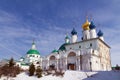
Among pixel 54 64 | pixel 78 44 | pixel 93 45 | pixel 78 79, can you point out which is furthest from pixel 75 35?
pixel 78 79

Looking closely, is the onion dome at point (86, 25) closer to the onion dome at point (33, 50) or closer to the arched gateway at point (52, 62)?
the arched gateway at point (52, 62)

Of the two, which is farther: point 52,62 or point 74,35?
point 74,35

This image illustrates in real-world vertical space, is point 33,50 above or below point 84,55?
above

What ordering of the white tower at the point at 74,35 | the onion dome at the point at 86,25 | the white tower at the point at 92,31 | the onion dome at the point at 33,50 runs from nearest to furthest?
the white tower at the point at 92,31 → the onion dome at the point at 86,25 → the white tower at the point at 74,35 → the onion dome at the point at 33,50

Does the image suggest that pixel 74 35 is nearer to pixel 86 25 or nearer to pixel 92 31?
pixel 86 25

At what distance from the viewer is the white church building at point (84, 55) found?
3312 centimetres

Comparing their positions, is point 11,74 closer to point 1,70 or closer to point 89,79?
point 1,70

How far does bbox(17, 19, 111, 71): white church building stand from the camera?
109 ft

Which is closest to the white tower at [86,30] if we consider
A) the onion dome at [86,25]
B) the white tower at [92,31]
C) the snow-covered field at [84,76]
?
the onion dome at [86,25]

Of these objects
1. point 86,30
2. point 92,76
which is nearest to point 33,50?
point 86,30

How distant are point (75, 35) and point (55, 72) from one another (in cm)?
1896

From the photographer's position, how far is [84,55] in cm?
3344

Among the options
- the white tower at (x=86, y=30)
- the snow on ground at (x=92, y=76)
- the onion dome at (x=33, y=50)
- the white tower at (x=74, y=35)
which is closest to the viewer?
the snow on ground at (x=92, y=76)

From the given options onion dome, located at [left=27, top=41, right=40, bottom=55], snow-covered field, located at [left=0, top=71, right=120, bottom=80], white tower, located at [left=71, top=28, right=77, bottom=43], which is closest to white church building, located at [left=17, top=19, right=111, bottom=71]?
white tower, located at [left=71, top=28, right=77, bottom=43]
